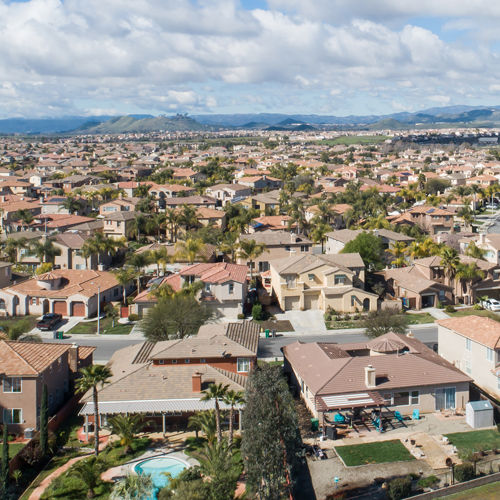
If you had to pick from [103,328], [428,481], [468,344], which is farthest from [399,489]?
[103,328]

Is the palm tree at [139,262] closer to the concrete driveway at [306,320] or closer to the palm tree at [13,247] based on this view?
the concrete driveway at [306,320]

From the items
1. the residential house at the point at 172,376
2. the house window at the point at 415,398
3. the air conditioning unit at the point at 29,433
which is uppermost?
the residential house at the point at 172,376

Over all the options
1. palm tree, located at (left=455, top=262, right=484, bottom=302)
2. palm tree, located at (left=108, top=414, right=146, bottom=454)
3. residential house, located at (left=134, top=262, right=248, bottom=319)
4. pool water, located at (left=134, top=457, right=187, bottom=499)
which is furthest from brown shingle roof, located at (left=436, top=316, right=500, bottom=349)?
palm tree, located at (left=108, top=414, right=146, bottom=454)

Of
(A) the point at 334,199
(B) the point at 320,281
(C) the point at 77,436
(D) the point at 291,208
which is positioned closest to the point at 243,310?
(B) the point at 320,281

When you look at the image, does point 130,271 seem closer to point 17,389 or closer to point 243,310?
point 243,310

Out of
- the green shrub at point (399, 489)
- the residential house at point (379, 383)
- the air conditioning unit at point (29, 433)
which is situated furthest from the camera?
the residential house at point (379, 383)

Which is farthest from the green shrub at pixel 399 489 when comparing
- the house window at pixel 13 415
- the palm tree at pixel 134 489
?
the house window at pixel 13 415
